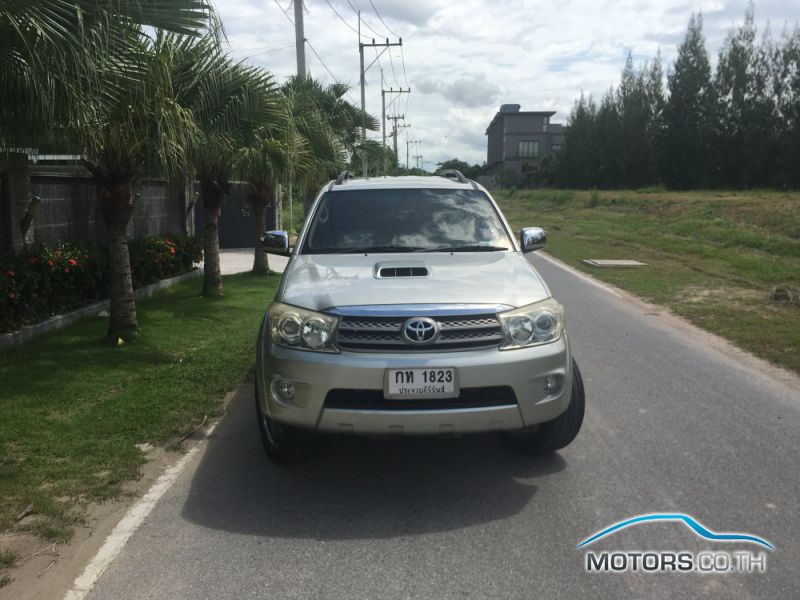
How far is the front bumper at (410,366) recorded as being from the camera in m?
3.92

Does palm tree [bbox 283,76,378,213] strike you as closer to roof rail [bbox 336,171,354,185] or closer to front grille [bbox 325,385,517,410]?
roof rail [bbox 336,171,354,185]

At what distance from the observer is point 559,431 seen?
178 inches

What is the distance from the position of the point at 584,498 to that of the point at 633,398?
2.26m

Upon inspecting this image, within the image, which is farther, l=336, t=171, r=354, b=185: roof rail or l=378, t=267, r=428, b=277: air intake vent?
l=336, t=171, r=354, b=185: roof rail

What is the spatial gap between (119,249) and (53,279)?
1.29 metres

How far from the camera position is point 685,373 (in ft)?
23.4

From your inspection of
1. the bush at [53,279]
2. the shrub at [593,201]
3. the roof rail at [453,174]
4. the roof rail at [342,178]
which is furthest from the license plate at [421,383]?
the shrub at [593,201]

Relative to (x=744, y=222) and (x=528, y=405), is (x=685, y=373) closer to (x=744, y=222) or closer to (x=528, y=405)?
(x=528, y=405)

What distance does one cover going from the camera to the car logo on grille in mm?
3986

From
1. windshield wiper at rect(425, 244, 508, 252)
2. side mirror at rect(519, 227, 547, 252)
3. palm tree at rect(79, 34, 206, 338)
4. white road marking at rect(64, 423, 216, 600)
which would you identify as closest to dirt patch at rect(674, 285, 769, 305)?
side mirror at rect(519, 227, 547, 252)

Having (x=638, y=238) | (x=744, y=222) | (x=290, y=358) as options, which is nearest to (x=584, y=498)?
(x=290, y=358)

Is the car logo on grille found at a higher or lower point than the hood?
lower

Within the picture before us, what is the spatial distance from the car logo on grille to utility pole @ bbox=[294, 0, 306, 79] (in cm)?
1614

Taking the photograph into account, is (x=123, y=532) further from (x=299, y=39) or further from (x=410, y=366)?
(x=299, y=39)
